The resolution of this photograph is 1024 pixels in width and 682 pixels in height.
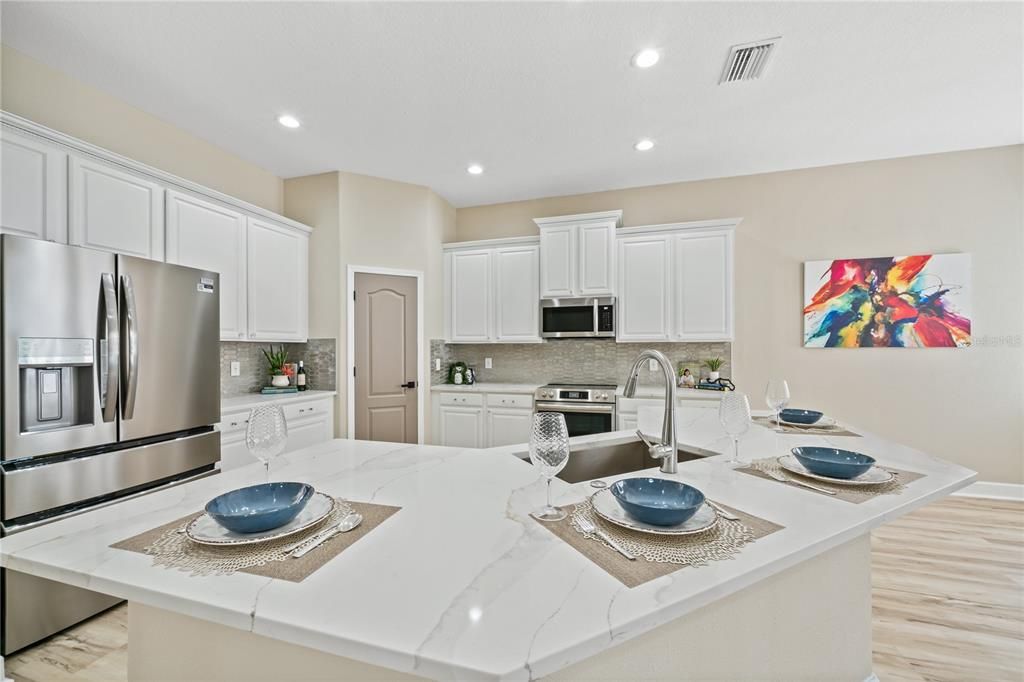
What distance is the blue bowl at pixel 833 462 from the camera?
1.25m

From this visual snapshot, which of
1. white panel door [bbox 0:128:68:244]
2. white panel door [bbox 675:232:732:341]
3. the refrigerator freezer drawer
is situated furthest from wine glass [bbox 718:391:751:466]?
white panel door [bbox 0:128:68:244]

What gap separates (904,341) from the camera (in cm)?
362

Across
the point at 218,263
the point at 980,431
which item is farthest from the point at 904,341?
the point at 218,263

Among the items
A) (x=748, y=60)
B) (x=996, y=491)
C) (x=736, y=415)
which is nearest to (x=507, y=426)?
(x=736, y=415)

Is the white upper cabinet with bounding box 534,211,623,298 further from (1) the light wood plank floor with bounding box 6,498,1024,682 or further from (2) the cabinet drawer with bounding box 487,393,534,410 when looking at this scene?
(1) the light wood plank floor with bounding box 6,498,1024,682

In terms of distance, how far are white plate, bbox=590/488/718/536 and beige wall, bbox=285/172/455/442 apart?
127 inches

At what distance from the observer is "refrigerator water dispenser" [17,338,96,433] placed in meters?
1.76

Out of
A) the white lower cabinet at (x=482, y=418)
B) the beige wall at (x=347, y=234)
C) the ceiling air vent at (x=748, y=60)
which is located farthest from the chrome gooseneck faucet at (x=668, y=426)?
the beige wall at (x=347, y=234)

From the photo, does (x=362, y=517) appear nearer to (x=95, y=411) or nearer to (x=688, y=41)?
(x=95, y=411)

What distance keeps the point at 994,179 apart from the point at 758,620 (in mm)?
4622

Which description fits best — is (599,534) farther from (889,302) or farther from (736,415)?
(889,302)

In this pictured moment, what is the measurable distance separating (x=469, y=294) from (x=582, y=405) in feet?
5.50

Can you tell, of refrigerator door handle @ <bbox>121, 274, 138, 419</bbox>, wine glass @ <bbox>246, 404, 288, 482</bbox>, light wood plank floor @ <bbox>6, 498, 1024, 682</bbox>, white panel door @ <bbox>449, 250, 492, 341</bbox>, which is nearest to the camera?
wine glass @ <bbox>246, 404, 288, 482</bbox>

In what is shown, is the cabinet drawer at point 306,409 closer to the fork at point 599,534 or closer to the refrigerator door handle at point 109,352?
the refrigerator door handle at point 109,352
